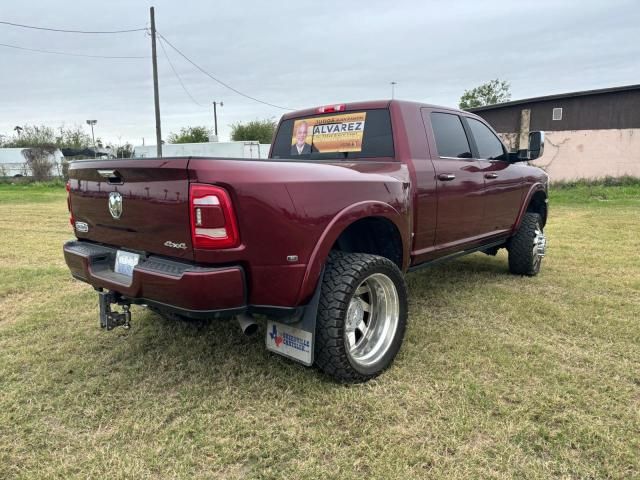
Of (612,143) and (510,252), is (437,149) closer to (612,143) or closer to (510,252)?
(510,252)

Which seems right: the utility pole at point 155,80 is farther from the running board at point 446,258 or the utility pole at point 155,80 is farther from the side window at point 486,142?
the running board at point 446,258

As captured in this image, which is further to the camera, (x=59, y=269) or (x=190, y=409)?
(x=59, y=269)

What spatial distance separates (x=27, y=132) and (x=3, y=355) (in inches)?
1871

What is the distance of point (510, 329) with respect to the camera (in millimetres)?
3756

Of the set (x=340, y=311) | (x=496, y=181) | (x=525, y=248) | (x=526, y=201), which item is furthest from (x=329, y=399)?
(x=526, y=201)

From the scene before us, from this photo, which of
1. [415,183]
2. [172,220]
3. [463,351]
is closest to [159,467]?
[172,220]

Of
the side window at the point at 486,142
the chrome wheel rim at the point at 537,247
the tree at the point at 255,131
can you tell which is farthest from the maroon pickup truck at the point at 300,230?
the tree at the point at 255,131

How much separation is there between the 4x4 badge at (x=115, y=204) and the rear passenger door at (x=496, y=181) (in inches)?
123

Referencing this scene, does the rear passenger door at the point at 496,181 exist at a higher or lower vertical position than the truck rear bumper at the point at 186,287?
higher

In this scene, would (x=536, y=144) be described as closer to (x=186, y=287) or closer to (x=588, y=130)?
(x=186, y=287)

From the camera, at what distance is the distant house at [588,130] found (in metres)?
16.7

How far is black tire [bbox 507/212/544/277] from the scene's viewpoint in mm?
5285

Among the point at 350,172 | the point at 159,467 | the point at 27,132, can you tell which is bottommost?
the point at 159,467

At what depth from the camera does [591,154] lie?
1736 centimetres
